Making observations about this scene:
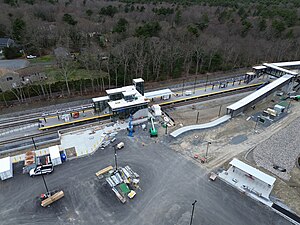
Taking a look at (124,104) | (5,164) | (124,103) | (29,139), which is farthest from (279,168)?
(29,139)

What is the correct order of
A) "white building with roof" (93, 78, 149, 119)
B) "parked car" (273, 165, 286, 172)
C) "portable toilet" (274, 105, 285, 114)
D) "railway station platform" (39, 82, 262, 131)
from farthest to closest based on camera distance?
"portable toilet" (274, 105, 285, 114), "white building with roof" (93, 78, 149, 119), "railway station platform" (39, 82, 262, 131), "parked car" (273, 165, 286, 172)

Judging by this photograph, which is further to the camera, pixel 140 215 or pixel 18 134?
pixel 18 134

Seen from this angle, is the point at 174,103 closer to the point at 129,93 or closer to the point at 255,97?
the point at 129,93

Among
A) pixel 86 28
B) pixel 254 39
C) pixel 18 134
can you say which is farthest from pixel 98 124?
pixel 254 39

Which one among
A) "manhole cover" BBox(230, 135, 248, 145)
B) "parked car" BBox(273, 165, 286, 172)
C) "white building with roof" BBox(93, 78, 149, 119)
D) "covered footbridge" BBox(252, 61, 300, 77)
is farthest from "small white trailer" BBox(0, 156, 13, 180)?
"covered footbridge" BBox(252, 61, 300, 77)

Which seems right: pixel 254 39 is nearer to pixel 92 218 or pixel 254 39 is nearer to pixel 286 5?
pixel 286 5

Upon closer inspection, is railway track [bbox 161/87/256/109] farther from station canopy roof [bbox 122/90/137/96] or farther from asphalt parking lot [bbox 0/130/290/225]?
asphalt parking lot [bbox 0/130/290/225]
